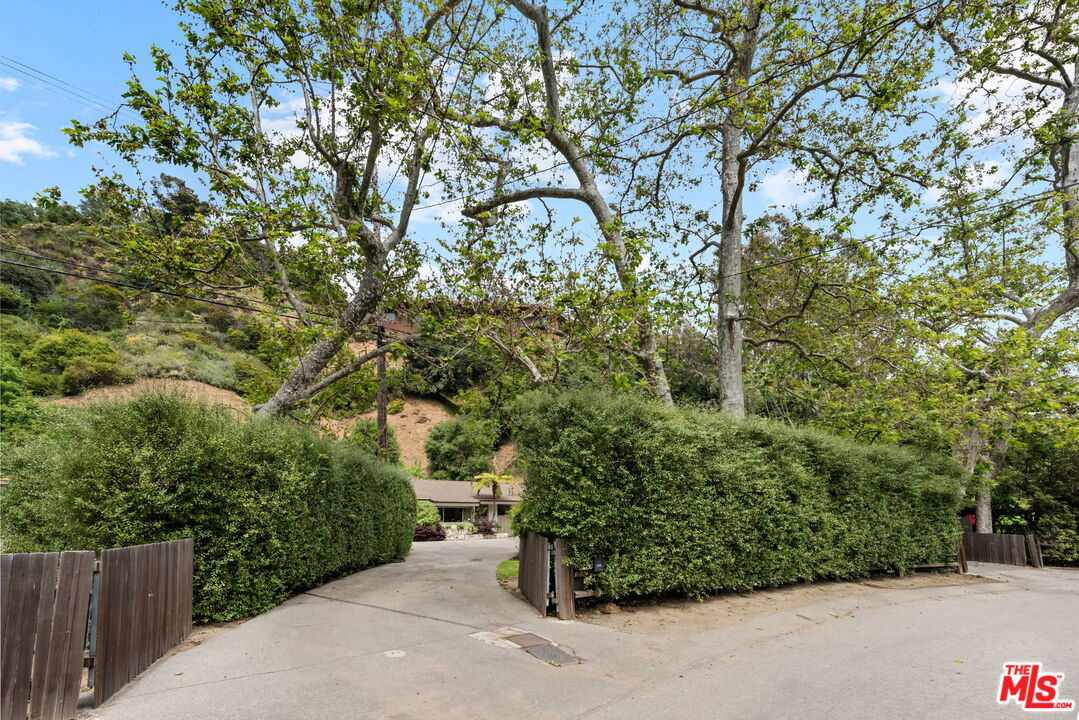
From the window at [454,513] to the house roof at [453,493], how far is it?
4.36 ft

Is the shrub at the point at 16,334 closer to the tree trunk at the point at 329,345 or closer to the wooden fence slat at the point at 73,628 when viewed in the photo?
the tree trunk at the point at 329,345

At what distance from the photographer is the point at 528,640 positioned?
6184 millimetres

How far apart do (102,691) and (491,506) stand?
35741 millimetres

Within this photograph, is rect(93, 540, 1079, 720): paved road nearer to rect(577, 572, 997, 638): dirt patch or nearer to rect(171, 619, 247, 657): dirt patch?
rect(171, 619, 247, 657): dirt patch

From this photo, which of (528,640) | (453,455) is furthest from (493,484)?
(528,640)

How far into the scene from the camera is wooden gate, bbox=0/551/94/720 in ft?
10.9

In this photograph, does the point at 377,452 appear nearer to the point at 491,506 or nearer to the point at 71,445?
the point at 71,445

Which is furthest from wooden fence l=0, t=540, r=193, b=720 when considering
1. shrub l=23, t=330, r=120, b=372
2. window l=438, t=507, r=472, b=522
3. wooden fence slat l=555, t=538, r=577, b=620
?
shrub l=23, t=330, r=120, b=372

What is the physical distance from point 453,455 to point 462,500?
1022 cm

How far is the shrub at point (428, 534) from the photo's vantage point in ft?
94.1

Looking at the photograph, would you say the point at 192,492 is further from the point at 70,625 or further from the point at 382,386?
the point at 382,386

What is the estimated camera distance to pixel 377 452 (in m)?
13.2

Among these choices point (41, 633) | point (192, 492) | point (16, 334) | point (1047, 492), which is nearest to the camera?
point (41, 633)

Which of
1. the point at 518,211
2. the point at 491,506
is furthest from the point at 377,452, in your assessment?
the point at 491,506
